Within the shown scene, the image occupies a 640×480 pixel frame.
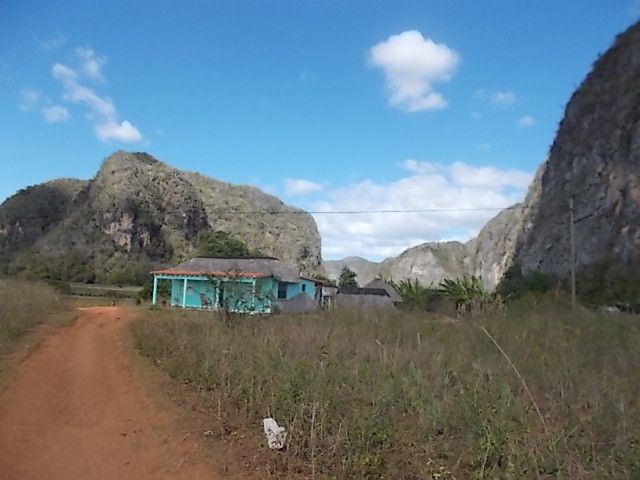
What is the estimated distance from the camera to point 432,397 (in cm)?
532

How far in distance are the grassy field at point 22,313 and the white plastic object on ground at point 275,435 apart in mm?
6247

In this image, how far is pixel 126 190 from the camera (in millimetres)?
78875

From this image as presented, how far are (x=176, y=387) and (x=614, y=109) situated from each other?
A: 133 ft

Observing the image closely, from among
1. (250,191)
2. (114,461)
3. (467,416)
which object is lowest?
(114,461)

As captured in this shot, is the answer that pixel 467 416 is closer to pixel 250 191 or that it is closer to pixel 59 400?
pixel 59 400

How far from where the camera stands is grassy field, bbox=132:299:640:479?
4.10m

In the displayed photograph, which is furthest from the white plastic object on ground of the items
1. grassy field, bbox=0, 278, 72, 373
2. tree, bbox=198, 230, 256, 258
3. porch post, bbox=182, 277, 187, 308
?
tree, bbox=198, 230, 256, 258

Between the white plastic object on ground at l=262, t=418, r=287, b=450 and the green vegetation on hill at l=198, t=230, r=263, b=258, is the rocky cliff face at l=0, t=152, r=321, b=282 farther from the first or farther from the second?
the white plastic object on ground at l=262, t=418, r=287, b=450

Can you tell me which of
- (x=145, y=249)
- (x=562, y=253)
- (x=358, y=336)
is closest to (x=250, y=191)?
(x=145, y=249)

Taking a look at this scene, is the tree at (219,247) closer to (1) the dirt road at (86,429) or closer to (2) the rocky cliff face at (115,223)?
(2) the rocky cliff face at (115,223)

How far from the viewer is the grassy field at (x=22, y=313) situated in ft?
Answer: 34.2

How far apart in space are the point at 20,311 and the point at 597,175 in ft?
121

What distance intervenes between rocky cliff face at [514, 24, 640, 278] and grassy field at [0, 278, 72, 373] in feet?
96.3

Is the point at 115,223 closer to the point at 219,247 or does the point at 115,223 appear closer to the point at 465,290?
the point at 219,247
